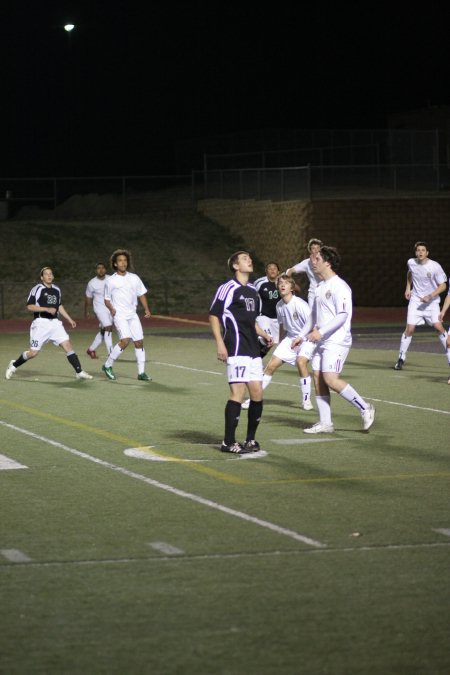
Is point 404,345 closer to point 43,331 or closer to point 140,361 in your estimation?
point 140,361

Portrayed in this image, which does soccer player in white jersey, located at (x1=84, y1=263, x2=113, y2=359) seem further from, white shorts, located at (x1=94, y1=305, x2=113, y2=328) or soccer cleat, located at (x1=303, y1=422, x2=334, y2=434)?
soccer cleat, located at (x1=303, y1=422, x2=334, y2=434)

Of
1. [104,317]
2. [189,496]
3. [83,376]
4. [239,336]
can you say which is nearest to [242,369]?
[239,336]

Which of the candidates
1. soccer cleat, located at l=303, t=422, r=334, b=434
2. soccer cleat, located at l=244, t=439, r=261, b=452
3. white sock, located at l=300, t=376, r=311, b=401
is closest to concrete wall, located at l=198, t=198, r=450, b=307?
white sock, located at l=300, t=376, r=311, b=401

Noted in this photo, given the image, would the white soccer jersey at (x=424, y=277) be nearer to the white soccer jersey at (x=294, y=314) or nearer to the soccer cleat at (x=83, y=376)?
the soccer cleat at (x=83, y=376)

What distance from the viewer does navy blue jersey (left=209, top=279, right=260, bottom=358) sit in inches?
475

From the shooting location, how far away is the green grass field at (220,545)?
6.08 m

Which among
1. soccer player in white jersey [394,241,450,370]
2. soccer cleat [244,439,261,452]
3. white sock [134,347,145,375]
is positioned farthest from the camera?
soccer player in white jersey [394,241,450,370]

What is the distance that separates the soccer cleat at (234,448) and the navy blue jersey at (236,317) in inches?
35.7

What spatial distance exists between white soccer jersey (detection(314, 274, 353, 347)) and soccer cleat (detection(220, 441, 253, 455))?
156 cm

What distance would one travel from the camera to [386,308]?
148ft

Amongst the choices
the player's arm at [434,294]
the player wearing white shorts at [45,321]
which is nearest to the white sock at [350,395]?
the player wearing white shorts at [45,321]

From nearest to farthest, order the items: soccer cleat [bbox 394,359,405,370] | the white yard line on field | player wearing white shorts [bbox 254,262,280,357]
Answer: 1. the white yard line on field
2. player wearing white shorts [bbox 254,262,280,357]
3. soccer cleat [bbox 394,359,405,370]

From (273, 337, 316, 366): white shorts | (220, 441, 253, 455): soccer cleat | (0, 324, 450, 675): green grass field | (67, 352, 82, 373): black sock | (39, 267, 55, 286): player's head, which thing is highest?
(39, 267, 55, 286): player's head

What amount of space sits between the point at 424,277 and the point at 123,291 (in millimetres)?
5215
